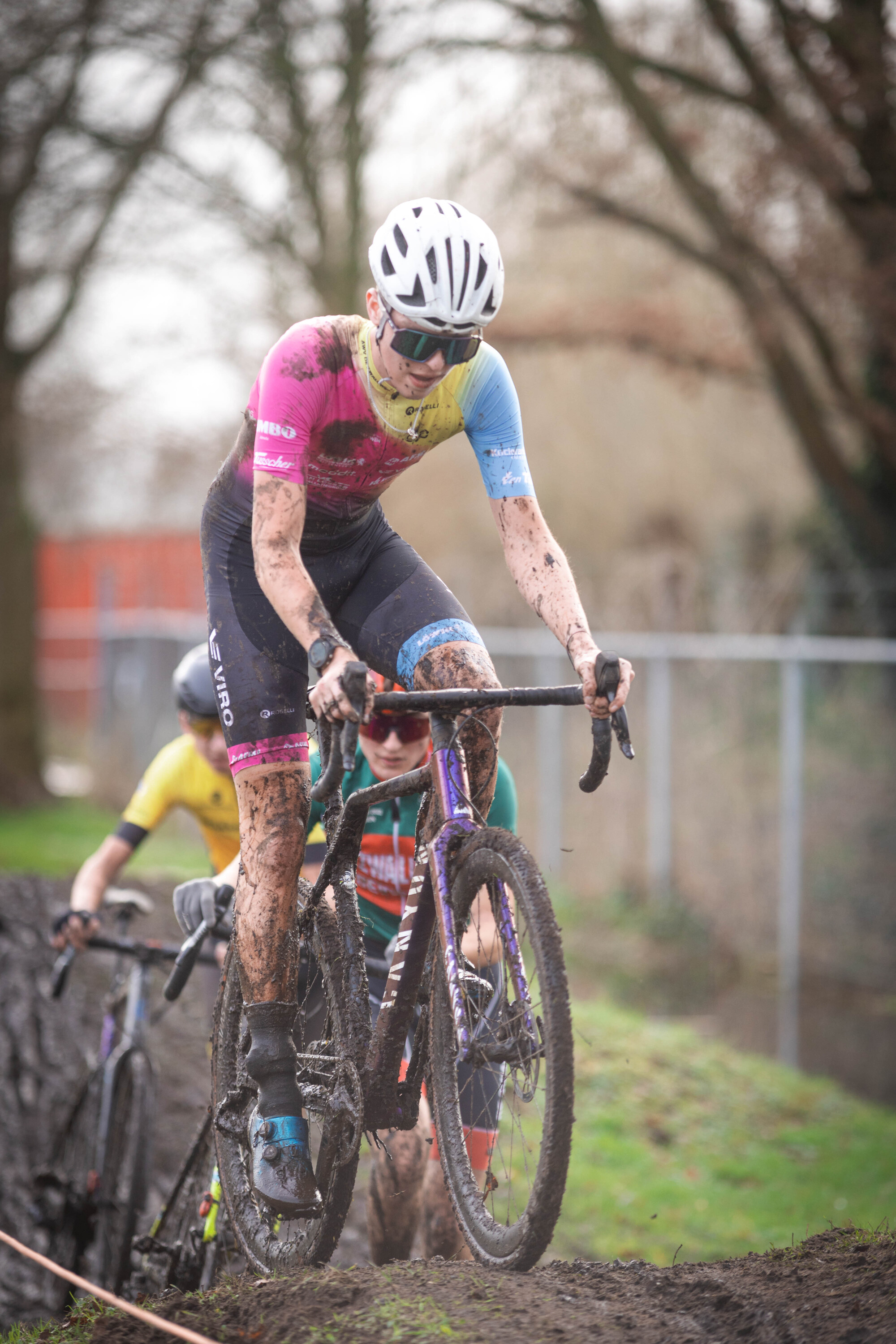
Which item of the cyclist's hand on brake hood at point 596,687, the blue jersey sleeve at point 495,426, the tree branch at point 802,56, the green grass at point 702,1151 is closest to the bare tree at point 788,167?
the tree branch at point 802,56

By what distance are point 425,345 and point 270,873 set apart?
143cm

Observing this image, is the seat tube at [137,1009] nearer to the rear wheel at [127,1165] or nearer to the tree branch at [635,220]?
the rear wheel at [127,1165]

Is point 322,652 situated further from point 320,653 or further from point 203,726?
point 203,726

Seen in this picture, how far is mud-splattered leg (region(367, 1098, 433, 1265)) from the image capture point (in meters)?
4.58

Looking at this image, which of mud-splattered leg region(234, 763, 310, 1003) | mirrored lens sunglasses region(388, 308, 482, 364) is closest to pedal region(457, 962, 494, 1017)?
mud-splattered leg region(234, 763, 310, 1003)

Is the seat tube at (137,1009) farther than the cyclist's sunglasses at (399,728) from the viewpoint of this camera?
Yes

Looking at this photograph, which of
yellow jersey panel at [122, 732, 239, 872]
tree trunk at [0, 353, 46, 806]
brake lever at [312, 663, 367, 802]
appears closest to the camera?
brake lever at [312, 663, 367, 802]

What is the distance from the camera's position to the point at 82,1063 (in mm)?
7617

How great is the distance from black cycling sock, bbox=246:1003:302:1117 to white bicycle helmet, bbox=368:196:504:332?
184 centimetres

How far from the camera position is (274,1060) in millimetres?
3475

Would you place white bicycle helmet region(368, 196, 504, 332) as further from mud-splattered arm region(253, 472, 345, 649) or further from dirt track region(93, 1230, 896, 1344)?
dirt track region(93, 1230, 896, 1344)

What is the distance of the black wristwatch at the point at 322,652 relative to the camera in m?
2.98

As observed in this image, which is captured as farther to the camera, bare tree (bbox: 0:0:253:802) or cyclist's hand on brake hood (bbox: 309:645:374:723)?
bare tree (bbox: 0:0:253:802)

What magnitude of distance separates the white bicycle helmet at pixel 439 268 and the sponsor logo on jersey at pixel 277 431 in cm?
39
